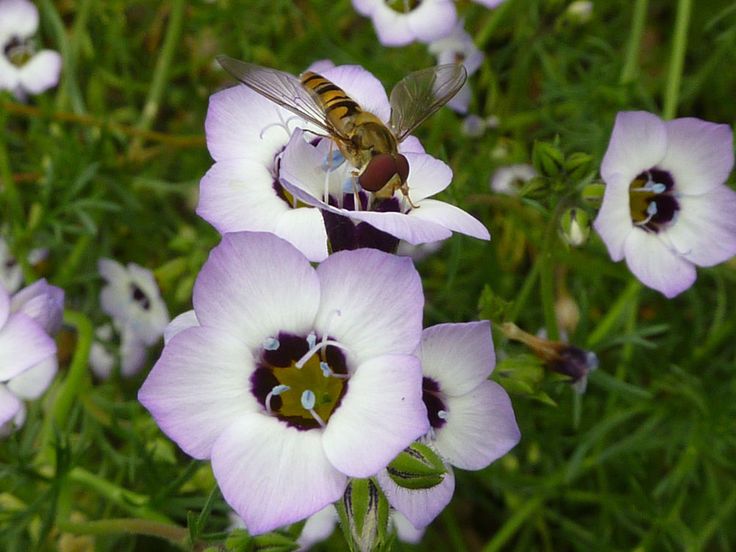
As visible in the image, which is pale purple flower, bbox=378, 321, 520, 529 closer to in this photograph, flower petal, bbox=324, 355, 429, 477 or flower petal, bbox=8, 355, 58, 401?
flower petal, bbox=324, 355, 429, 477

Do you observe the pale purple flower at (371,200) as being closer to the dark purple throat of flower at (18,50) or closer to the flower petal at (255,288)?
the flower petal at (255,288)

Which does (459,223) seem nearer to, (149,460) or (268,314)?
(268,314)

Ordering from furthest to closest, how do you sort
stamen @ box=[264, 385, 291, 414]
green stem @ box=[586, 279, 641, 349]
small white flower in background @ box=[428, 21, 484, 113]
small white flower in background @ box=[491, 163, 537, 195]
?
small white flower in background @ box=[491, 163, 537, 195] → small white flower in background @ box=[428, 21, 484, 113] → green stem @ box=[586, 279, 641, 349] → stamen @ box=[264, 385, 291, 414]

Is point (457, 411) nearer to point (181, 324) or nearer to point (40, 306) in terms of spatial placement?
point (181, 324)

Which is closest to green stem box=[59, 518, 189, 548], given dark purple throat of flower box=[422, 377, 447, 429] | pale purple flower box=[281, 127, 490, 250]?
dark purple throat of flower box=[422, 377, 447, 429]

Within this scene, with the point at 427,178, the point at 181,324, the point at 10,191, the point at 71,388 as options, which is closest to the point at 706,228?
the point at 427,178

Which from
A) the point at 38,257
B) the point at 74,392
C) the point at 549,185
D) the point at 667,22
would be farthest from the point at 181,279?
the point at 667,22
